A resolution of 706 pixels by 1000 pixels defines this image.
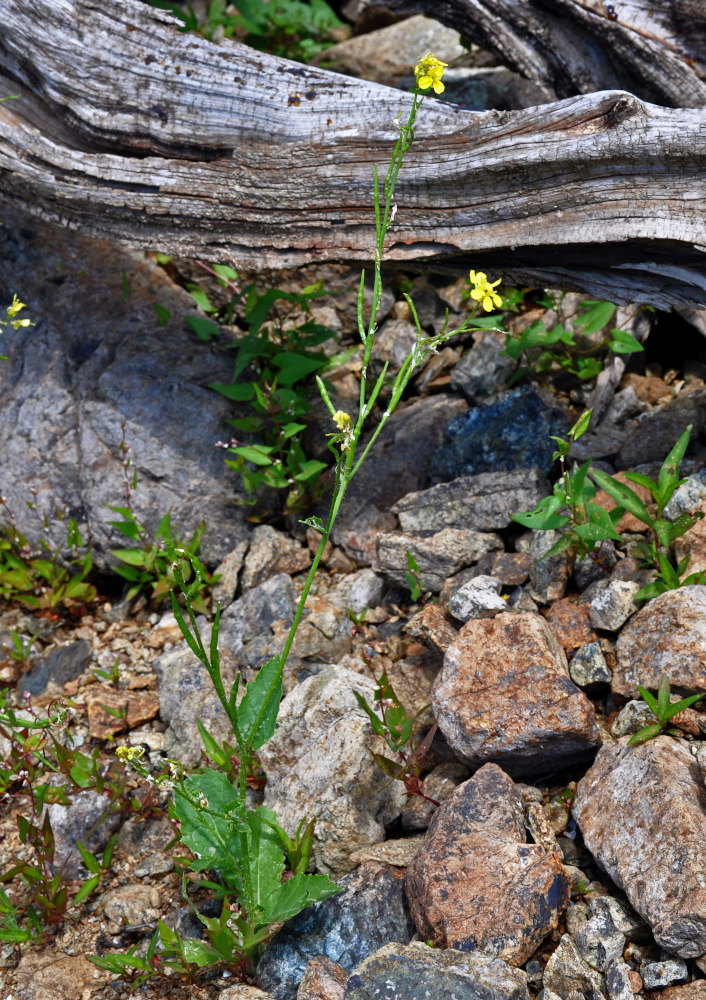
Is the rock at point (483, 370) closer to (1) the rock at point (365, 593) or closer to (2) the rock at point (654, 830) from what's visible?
(1) the rock at point (365, 593)

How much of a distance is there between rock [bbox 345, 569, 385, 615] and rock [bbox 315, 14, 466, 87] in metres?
4.28

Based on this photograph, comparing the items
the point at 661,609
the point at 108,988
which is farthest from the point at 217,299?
the point at 108,988

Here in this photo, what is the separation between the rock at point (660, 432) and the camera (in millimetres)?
4062

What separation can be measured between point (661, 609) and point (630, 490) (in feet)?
1.89

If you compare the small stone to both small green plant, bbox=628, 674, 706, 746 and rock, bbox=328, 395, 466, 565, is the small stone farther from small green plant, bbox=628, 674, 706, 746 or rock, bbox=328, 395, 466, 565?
rock, bbox=328, 395, 466, 565

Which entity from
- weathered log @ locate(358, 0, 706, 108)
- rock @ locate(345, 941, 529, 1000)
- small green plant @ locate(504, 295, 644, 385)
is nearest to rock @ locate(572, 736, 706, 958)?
rock @ locate(345, 941, 529, 1000)

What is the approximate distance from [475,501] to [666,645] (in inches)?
51.1

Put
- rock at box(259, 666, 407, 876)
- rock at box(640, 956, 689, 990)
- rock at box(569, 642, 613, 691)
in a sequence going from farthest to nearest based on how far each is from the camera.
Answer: rock at box(569, 642, 613, 691)
rock at box(259, 666, 407, 876)
rock at box(640, 956, 689, 990)

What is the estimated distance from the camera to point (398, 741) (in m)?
3.26

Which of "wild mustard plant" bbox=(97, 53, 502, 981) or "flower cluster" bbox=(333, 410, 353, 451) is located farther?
"wild mustard plant" bbox=(97, 53, 502, 981)

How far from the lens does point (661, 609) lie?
3211 mm

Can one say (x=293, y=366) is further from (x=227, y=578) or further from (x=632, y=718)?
(x=632, y=718)

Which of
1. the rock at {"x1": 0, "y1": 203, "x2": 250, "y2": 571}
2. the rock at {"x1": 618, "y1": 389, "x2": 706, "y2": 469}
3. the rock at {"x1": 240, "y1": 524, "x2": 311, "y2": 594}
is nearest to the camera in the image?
the rock at {"x1": 618, "y1": 389, "x2": 706, "y2": 469}

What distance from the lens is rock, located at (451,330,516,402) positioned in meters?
4.73
